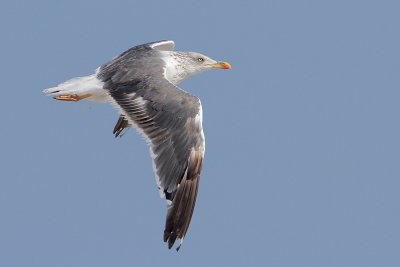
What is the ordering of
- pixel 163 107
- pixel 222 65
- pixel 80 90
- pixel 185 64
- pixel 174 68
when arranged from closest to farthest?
pixel 163 107 < pixel 80 90 < pixel 174 68 < pixel 185 64 < pixel 222 65

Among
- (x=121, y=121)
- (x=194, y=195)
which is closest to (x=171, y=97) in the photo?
(x=194, y=195)

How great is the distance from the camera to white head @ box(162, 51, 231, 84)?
64.2 ft

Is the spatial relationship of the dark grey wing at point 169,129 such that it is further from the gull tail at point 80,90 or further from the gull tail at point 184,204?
the gull tail at point 80,90

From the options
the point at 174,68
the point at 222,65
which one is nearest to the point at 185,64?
the point at 174,68

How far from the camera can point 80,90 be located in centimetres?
1866

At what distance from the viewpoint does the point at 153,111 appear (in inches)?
687

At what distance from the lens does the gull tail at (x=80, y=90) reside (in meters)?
18.6

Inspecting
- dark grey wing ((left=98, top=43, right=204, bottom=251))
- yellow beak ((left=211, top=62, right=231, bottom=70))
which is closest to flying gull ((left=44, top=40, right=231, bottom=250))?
dark grey wing ((left=98, top=43, right=204, bottom=251))

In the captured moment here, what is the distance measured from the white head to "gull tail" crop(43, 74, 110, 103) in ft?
3.76

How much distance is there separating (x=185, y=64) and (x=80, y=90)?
6.92 feet

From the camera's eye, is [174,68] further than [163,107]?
Yes

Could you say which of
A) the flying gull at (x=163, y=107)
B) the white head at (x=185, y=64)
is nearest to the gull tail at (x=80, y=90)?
the flying gull at (x=163, y=107)

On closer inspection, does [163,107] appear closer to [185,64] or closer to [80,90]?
[80,90]

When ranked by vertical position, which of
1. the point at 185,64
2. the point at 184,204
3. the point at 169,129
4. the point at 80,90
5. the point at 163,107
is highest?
the point at 163,107
